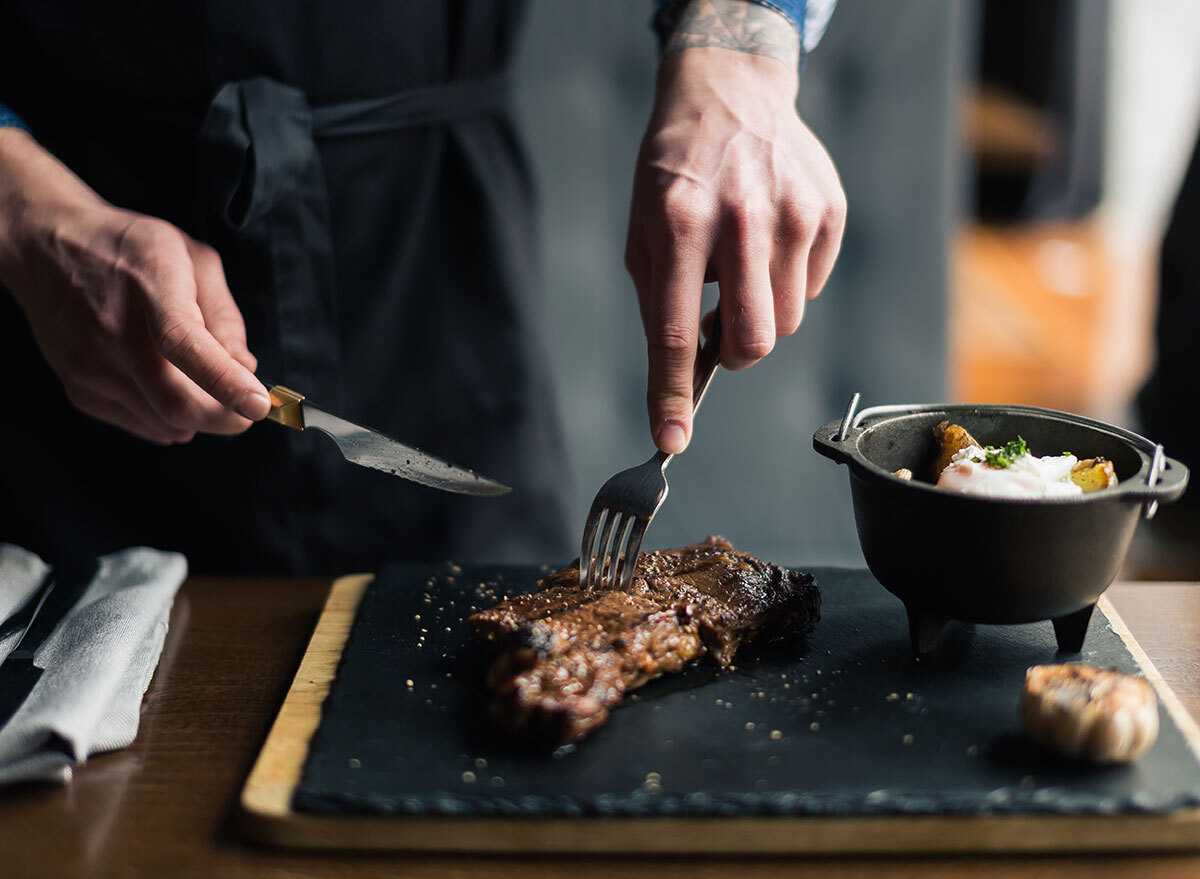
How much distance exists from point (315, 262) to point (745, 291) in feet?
2.64

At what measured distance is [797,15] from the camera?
60.3 inches

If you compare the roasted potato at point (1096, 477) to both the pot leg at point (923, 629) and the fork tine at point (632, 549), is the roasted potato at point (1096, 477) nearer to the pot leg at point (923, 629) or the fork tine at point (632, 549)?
the pot leg at point (923, 629)

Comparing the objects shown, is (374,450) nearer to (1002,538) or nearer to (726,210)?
(726,210)

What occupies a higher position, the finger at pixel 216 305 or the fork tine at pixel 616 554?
the finger at pixel 216 305

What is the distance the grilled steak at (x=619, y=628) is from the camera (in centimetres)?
100

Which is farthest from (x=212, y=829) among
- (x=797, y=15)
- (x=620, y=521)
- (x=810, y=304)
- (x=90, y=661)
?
(x=810, y=304)

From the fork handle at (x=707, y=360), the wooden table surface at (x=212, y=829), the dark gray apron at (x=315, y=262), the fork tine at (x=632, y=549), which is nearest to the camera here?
the wooden table surface at (x=212, y=829)

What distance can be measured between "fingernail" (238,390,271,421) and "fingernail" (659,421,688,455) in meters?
0.49

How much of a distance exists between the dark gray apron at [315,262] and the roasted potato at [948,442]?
2.82 ft

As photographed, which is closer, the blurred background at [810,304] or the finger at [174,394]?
the finger at [174,394]

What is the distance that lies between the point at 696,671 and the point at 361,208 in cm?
105

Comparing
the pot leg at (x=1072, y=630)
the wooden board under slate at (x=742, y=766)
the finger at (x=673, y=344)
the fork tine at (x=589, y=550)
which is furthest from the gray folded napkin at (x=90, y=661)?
the pot leg at (x=1072, y=630)

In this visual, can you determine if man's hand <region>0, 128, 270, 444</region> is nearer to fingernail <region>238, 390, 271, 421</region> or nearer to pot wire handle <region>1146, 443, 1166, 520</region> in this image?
fingernail <region>238, 390, 271, 421</region>

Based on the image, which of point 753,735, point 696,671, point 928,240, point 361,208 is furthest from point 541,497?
point 928,240
